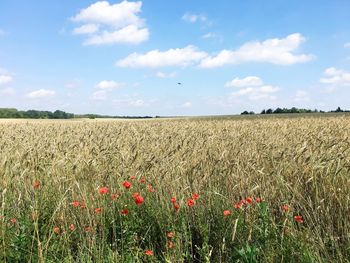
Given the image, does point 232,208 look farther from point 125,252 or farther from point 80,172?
point 80,172

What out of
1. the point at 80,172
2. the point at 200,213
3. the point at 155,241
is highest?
the point at 80,172

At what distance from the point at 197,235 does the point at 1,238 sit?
72.2 inches

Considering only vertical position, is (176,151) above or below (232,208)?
above

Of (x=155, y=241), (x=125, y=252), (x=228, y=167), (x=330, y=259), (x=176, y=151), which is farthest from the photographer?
(x=176, y=151)

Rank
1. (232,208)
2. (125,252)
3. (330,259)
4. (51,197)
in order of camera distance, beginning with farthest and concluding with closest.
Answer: (51,197)
(232,208)
(125,252)
(330,259)

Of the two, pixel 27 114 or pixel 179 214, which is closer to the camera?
pixel 179 214

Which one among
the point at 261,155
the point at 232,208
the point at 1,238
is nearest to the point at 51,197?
the point at 1,238

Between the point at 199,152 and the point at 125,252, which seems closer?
the point at 125,252

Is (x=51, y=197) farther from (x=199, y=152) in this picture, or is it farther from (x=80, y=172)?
(x=199, y=152)

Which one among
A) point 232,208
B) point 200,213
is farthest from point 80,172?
point 232,208

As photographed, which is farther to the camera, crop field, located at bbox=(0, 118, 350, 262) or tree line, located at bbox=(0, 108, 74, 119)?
tree line, located at bbox=(0, 108, 74, 119)

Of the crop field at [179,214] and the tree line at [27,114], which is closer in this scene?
the crop field at [179,214]

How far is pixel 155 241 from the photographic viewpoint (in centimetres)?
339

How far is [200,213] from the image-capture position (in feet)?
11.7
